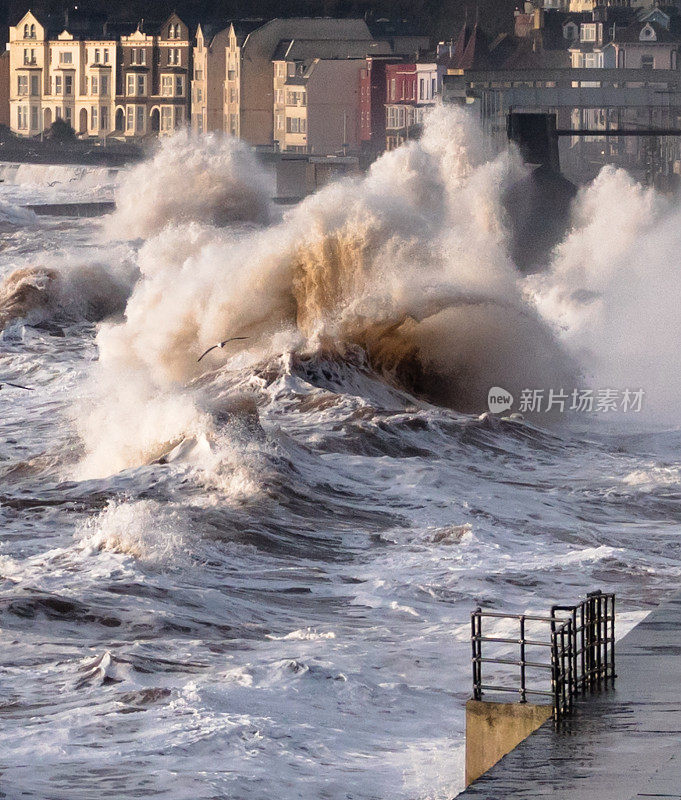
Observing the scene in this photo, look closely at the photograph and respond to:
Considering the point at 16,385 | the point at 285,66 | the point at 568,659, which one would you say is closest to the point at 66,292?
the point at 16,385

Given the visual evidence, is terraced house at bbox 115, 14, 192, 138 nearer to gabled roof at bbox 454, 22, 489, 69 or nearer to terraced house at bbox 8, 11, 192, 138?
terraced house at bbox 8, 11, 192, 138

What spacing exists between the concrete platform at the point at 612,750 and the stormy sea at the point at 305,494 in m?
1.23

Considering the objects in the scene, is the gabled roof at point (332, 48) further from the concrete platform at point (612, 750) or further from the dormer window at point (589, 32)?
the concrete platform at point (612, 750)

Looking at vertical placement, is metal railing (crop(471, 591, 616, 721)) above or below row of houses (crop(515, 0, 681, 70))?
below

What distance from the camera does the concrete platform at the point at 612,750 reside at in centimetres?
843

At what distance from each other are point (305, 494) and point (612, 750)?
10605 millimetres

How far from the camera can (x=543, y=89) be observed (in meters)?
58.6

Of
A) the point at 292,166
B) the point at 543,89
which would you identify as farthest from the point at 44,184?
the point at 543,89

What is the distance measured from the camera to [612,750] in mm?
9016

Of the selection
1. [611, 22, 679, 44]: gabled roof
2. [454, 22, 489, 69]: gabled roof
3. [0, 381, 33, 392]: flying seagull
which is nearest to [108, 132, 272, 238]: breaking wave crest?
[454, 22, 489, 69]: gabled roof

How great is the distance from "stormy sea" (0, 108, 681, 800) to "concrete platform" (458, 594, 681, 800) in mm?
1228

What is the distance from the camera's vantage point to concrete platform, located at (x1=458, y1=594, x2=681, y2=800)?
8.43m

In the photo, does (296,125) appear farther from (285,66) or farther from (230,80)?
(230,80)

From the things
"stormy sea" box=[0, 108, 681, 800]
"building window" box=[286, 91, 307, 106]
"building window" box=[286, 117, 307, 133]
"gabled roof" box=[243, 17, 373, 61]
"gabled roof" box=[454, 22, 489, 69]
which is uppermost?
"gabled roof" box=[243, 17, 373, 61]
